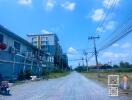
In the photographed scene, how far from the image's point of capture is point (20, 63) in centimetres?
5056

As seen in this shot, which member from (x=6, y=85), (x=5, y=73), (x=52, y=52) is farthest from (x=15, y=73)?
(x=52, y=52)

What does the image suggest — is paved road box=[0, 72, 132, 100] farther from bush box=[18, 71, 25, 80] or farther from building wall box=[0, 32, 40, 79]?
bush box=[18, 71, 25, 80]

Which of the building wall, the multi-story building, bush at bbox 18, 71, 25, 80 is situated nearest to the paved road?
the multi-story building

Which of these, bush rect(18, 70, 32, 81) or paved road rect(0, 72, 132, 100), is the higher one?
bush rect(18, 70, 32, 81)

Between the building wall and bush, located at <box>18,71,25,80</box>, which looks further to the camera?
bush, located at <box>18,71,25,80</box>

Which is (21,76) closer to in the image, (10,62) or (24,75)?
(24,75)

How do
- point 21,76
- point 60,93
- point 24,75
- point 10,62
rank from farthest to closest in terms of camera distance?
point 24,75
point 21,76
point 10,62
point 60,93

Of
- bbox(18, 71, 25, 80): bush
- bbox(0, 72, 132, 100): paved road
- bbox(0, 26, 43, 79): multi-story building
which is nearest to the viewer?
bbox(0, 72, 132, 100): paved road

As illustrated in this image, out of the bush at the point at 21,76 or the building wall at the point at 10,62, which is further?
the bush at the point at 21,76

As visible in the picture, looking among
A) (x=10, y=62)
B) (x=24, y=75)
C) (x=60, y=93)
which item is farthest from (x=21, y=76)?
(x=60, y=93)

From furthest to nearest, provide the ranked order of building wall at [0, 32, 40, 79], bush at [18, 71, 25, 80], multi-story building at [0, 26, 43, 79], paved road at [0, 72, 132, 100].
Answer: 1. bush at [18, 71, 25, 80]
2. multi-story building at [0, 26, 43, 79]
3. building wall at [0, 32, 40, 79]
4. paved road at [0, 72, 132, 100]

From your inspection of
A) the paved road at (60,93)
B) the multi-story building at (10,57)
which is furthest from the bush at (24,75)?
the paved road at (60,93)

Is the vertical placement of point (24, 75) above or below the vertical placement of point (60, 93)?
above

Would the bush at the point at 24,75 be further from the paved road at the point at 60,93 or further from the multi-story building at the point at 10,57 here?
the paved road at the point at 60,93
